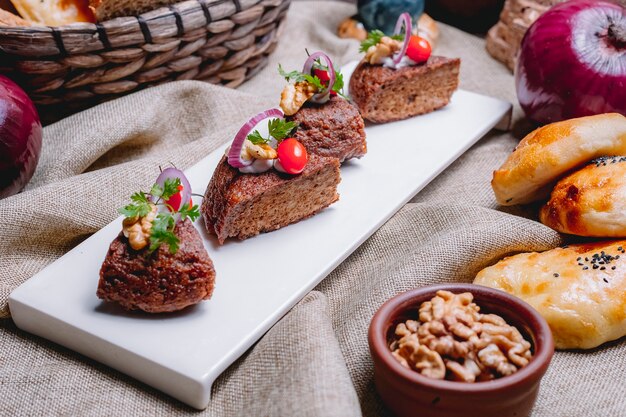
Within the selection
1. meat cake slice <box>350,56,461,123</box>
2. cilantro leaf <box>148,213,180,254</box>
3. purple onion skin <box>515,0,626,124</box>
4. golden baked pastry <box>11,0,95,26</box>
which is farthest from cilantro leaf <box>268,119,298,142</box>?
purple onion skin <box>515,0,626,124</box>

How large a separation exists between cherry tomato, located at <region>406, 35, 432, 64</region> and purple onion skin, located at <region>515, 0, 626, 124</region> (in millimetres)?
579

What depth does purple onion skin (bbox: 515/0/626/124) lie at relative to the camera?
3.89 m

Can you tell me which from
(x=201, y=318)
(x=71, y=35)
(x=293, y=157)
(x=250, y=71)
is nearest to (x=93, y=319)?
(x=201, y=318)

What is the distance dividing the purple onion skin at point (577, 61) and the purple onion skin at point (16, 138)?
2.76 m

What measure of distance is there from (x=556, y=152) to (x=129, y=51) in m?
2.36

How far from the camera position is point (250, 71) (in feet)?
16.6

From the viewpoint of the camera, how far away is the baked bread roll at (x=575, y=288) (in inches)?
111

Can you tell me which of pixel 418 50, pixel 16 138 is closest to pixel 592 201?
pixel 418 50

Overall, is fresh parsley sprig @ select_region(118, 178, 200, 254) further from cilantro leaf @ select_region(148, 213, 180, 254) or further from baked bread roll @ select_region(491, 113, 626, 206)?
baked bread roll @ select_region(491, 113, 626, 206)

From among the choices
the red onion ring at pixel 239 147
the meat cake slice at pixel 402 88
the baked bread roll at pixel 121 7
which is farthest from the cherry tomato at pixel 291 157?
the baked bread roll at pixel 121 7

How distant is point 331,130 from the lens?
372 cm

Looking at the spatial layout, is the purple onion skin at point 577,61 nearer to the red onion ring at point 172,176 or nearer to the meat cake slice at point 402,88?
the meat cake slice at point 402,88

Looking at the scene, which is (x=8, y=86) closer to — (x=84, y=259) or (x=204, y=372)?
(x=84, y=259)

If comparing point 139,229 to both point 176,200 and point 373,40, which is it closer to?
point 176,200
